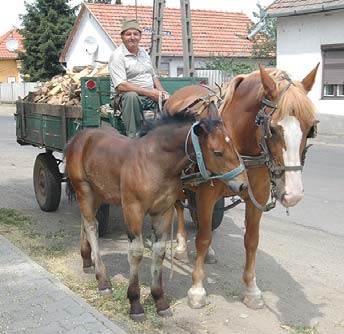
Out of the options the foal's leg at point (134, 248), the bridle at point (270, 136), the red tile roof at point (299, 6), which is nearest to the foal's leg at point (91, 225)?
the foal's leg at point (134, 248)

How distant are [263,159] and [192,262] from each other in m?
2.03

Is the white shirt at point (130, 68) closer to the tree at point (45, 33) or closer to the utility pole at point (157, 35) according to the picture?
the utility pole at point (157, 35)

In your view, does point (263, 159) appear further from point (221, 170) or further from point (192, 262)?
point (192, 262)

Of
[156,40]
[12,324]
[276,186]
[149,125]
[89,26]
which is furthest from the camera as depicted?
[89,26]

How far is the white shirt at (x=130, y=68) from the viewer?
18.6 ft

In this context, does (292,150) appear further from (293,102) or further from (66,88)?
(66,88)

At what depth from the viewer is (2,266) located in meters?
5.06

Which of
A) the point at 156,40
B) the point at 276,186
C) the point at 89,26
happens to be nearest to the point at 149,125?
the point at 276,186

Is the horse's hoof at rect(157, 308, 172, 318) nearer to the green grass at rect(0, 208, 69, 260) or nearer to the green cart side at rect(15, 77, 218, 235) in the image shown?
the green grass at rect(0, 208, 69, 260)

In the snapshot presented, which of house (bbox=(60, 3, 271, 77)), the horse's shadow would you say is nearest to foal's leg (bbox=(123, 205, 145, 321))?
the horse's shadow

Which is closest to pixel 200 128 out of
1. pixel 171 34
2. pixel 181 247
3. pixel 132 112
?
pixel 132 112

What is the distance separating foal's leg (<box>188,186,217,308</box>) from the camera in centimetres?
438

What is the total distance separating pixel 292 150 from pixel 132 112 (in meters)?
2.28

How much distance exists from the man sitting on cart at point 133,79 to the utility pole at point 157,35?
13.0 feet
